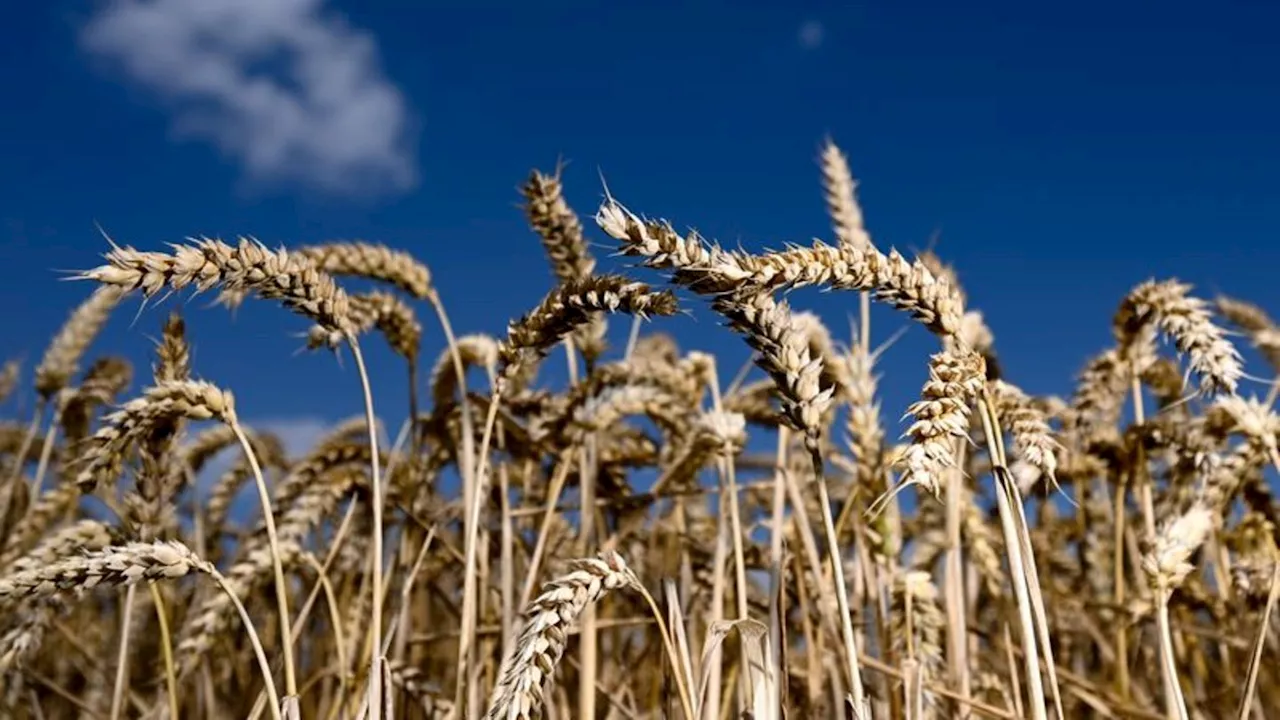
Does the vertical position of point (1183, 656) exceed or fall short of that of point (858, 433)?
it falls short

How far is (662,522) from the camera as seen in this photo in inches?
139

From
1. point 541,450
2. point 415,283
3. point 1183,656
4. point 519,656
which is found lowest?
point 519,656

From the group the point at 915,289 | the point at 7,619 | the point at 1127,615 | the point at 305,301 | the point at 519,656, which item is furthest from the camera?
the point at 7,619

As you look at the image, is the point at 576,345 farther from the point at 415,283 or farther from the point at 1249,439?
the point at 1249,439

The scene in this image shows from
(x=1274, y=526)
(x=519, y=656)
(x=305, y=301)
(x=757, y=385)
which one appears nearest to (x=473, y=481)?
(x=305, y=301)

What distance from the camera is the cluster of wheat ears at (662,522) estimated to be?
1.58 metres

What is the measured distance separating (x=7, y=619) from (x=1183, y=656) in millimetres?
3169

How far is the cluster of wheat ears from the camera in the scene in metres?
1.58

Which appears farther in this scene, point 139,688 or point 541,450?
point 139,688

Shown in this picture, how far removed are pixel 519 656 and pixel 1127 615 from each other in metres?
1.90

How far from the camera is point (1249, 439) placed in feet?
8.59

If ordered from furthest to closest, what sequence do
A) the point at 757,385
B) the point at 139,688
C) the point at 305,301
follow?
the point at 139,688
the point at 757,385
the point at 305,301

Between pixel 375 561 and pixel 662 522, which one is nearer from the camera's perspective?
pixel 375 561

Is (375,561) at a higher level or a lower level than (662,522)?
lower
